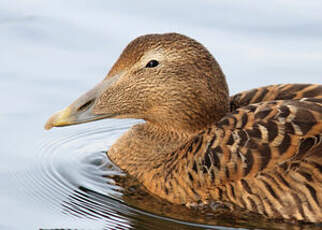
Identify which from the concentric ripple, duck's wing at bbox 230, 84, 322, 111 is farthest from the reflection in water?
duck's wing at bbox 230, 84, 322, 111

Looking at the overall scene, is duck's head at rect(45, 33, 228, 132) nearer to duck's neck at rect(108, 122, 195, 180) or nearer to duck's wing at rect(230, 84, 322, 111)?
duck's neck at rect(108, 122, 195, 180)

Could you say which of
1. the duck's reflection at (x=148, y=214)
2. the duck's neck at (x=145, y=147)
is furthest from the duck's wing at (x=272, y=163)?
the duck's neck at (x=145, y=147)

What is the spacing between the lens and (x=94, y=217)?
7574mm

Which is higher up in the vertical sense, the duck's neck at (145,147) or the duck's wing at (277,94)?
the duck's wing at (277,94)

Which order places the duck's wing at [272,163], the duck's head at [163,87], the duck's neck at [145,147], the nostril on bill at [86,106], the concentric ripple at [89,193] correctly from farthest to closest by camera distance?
the duck's neck at [145,147]
the nostril on bill at [86,106]
the duck's head at [163,87]
the concentric ripple at [89,193]
the duck's wing at [272,163]

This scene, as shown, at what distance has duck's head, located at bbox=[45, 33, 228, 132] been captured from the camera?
811cm

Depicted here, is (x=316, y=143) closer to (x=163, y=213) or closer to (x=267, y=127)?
(x=267, y=127)

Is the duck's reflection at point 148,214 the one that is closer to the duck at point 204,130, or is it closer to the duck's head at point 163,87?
the duck at point 204,130

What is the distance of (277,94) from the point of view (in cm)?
835

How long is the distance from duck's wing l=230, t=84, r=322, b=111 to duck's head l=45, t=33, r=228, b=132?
360 millimetres

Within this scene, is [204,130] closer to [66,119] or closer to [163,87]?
[163,87]

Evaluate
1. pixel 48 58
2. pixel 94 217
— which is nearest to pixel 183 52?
pixel 94 217

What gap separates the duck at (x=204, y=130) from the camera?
7.39 metres

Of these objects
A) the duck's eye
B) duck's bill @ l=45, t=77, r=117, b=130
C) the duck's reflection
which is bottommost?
the duck's reflection
